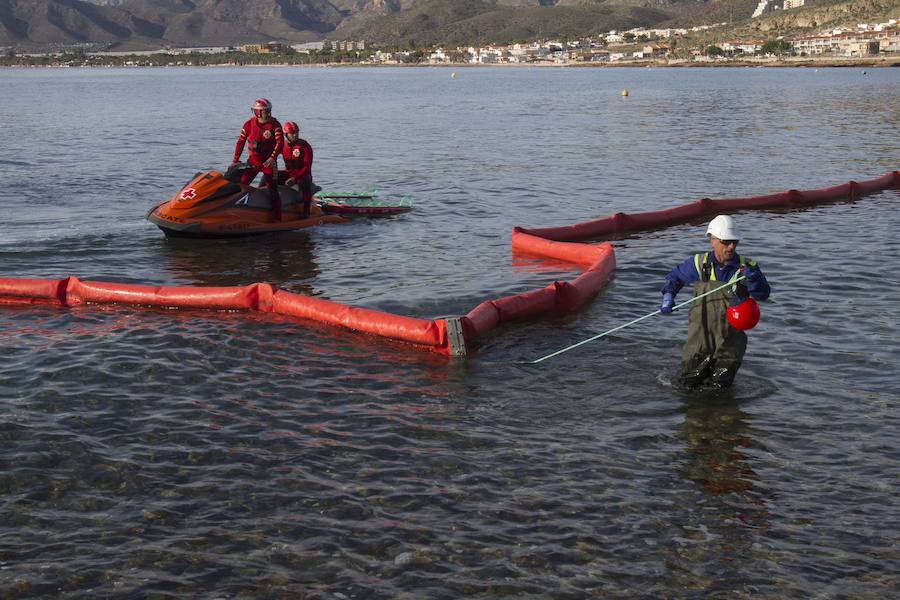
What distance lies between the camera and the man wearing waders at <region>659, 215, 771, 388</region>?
31.4ft

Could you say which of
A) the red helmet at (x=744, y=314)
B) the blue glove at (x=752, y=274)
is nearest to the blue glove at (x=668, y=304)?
the red helmet at (x=744, y=314)

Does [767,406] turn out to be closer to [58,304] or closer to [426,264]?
[426,264]

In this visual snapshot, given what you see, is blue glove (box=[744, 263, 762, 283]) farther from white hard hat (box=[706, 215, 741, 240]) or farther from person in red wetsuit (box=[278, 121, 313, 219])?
person in red wetsuit (box=[278, 121, 313, 219])

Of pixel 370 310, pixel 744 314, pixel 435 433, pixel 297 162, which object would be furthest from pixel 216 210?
pixel 744 314

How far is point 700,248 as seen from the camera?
18.9 meters

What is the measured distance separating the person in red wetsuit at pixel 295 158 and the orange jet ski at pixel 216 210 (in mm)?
424

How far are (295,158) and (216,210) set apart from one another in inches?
72.9

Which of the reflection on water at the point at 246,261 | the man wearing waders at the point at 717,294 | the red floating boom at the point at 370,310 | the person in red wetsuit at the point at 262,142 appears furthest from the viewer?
the person in red wetsuit at the point at 262,142

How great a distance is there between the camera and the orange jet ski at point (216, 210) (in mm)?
17781

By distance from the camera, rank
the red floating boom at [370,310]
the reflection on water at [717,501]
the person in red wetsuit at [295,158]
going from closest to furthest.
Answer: the reflection on water at [717,501] < the red floating boom at [370,310] < the person in red wetsuit at [295,158]

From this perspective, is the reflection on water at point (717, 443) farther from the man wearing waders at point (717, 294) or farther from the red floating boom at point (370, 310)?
the red floating boom at point (370, 310)

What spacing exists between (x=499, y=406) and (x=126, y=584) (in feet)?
15.1

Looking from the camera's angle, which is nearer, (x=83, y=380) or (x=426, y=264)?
(x=83, y=380)

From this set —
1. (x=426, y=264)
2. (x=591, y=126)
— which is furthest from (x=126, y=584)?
(x=591, y=126)
